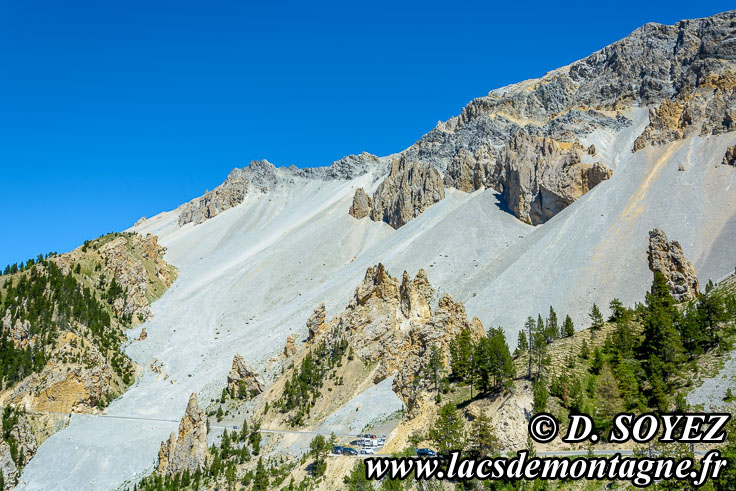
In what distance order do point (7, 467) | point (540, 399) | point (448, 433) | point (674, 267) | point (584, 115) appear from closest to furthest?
point (448, 433) < point (540, 399) < point (7, 467) < point (674, 267) < point (584, 115)

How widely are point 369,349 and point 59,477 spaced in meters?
33.8

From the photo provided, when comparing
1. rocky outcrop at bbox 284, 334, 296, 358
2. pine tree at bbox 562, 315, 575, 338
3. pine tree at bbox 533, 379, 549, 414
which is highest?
rocky outcrop at bbox 284, 334, 296, 358

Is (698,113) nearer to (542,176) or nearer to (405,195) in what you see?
(542,176)

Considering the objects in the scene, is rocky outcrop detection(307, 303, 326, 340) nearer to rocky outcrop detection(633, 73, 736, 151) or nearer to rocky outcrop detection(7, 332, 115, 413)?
rocky outcrop detection(7, 332, 115, 413)

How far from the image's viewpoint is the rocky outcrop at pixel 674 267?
48406 millimetres

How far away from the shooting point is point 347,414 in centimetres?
4828

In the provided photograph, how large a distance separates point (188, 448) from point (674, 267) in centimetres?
5071

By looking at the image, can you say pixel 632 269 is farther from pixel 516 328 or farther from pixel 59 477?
pixel 59 477

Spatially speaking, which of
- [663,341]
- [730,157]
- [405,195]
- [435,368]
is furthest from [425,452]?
[405,195]

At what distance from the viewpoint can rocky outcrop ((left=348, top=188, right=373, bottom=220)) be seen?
139 m

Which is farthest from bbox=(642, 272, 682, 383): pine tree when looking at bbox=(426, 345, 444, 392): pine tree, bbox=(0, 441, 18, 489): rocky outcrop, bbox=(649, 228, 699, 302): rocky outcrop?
bbox=(0, 441, 18, 489): rocky outcrop

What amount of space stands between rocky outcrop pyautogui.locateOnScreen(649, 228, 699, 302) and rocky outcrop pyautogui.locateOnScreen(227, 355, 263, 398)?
47.3 meters

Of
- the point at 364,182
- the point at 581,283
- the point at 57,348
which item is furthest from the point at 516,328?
the point at 364,182

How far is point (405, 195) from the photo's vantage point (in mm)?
131500
